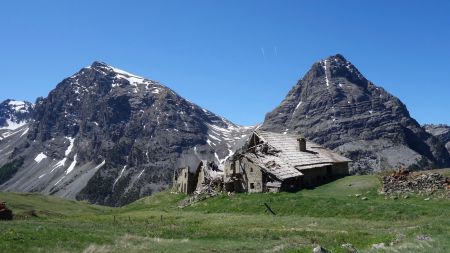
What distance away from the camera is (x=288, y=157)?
2657 inches

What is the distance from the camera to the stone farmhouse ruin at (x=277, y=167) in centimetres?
6218

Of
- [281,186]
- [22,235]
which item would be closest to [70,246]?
[22,235]

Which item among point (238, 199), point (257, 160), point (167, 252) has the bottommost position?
point (167, 252)

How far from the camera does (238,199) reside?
57188 millimetres

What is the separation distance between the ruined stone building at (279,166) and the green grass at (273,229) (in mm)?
5127

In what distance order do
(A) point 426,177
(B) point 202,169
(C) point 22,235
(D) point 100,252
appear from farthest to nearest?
(B) point 202,169, (A) point 426,177, (C) point 22,235, (D) point 100,252

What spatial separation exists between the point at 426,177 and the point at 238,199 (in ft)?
72.6

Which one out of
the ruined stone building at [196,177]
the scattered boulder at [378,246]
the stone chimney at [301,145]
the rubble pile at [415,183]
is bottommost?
the scattered boulder at [378,246]

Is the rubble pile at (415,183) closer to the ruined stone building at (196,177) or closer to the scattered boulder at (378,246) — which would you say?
the scattered boulder at (378,246)

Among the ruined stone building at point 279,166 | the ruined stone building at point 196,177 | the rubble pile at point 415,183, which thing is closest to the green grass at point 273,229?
the rubble pile at point 415,183

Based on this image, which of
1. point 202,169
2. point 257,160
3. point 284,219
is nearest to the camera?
point 284,219

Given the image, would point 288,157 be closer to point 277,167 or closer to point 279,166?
point 279,166

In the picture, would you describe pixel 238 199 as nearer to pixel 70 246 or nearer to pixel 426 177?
pixel 426 177

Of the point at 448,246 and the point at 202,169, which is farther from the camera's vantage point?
the point at 202,169
